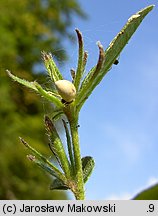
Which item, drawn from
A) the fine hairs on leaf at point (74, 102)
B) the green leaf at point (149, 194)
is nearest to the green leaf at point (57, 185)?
the fine hairs on leaf at point (74, 102)

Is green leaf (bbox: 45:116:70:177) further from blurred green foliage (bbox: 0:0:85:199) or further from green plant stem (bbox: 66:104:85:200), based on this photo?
blurred green foliage (bbox: 0:0:85:199)

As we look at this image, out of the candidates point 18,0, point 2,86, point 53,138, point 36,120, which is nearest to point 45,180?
point 36,120

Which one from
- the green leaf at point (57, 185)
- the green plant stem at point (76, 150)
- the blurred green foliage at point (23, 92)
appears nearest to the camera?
the green plant stem at point (76, 150)

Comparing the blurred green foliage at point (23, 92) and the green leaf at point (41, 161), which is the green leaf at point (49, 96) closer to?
the green leaf at point (41, 161)

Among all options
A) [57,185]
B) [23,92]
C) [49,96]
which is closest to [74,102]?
[49,96]

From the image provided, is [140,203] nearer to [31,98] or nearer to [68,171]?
[68,171]
